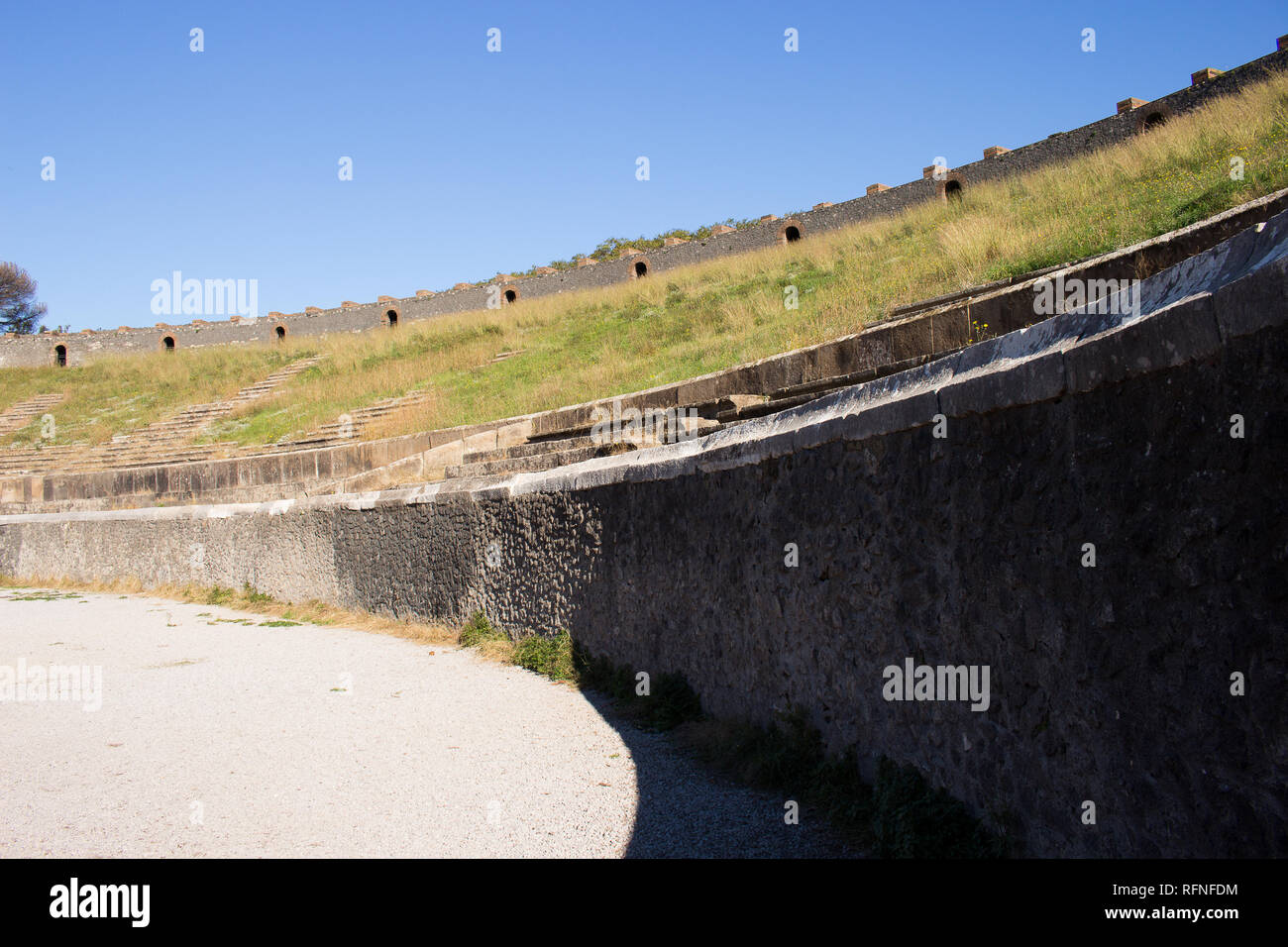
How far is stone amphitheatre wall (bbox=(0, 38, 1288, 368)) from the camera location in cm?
1866

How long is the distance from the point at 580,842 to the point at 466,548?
443cm

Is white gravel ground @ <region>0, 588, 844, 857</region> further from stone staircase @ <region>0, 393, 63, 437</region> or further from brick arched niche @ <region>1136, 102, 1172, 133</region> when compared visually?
stone staircase @ <region>0, 393, 63, 437</region>

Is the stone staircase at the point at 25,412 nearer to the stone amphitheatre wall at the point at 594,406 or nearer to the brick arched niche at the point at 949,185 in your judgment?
the stone amphitheatre wall at the point at 594,406

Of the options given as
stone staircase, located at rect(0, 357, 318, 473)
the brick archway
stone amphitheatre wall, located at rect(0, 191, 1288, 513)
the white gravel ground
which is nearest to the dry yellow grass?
the white gravel ground

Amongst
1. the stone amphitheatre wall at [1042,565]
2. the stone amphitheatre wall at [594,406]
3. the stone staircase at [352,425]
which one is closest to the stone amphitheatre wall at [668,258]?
the stone amphitheatre wall at [594,406]

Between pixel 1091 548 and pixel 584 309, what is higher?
pixel 584 309

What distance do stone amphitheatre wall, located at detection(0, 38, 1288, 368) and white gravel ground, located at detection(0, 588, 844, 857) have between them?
56.5ft

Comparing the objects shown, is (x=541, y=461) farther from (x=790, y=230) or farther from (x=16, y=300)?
(x=16, y=300)

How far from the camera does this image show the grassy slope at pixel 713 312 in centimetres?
955

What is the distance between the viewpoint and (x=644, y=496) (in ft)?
17.9

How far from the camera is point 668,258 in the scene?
3284cm
